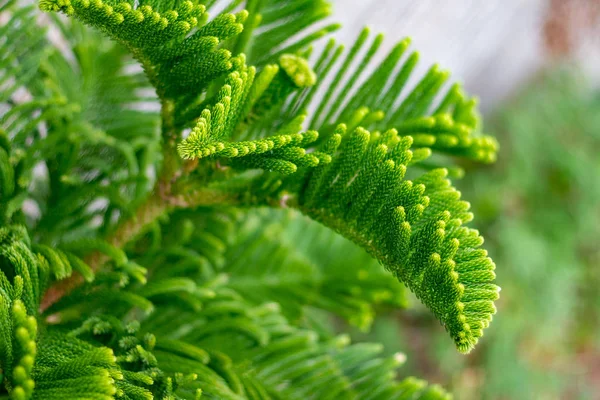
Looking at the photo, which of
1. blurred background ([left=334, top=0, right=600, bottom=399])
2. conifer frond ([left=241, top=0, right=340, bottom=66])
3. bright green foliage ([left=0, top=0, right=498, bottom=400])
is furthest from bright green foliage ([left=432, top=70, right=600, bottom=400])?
conifer frond ([left=241, top=0, right=340, bottom=66])

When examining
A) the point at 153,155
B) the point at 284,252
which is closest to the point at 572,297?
the point at 284,252

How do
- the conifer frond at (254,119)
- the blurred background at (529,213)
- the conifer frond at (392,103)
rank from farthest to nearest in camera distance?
the blurred background at (529,213) < the conifer frond at (392,103) < the conifer frond at (254,119)

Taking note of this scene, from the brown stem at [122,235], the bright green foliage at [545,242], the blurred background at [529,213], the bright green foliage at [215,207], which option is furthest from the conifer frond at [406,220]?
the bright green foliage at [545,242]

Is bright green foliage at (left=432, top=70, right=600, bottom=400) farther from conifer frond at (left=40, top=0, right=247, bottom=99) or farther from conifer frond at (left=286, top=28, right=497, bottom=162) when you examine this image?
conifer frond at (left=40, top=0, right=247, bottom=99)

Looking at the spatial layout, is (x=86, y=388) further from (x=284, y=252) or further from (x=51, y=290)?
(x=284, y=252)

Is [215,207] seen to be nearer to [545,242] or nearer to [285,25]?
[285,25]

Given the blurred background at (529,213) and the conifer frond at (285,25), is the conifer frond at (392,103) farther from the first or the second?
the blurred background at (529,213)
